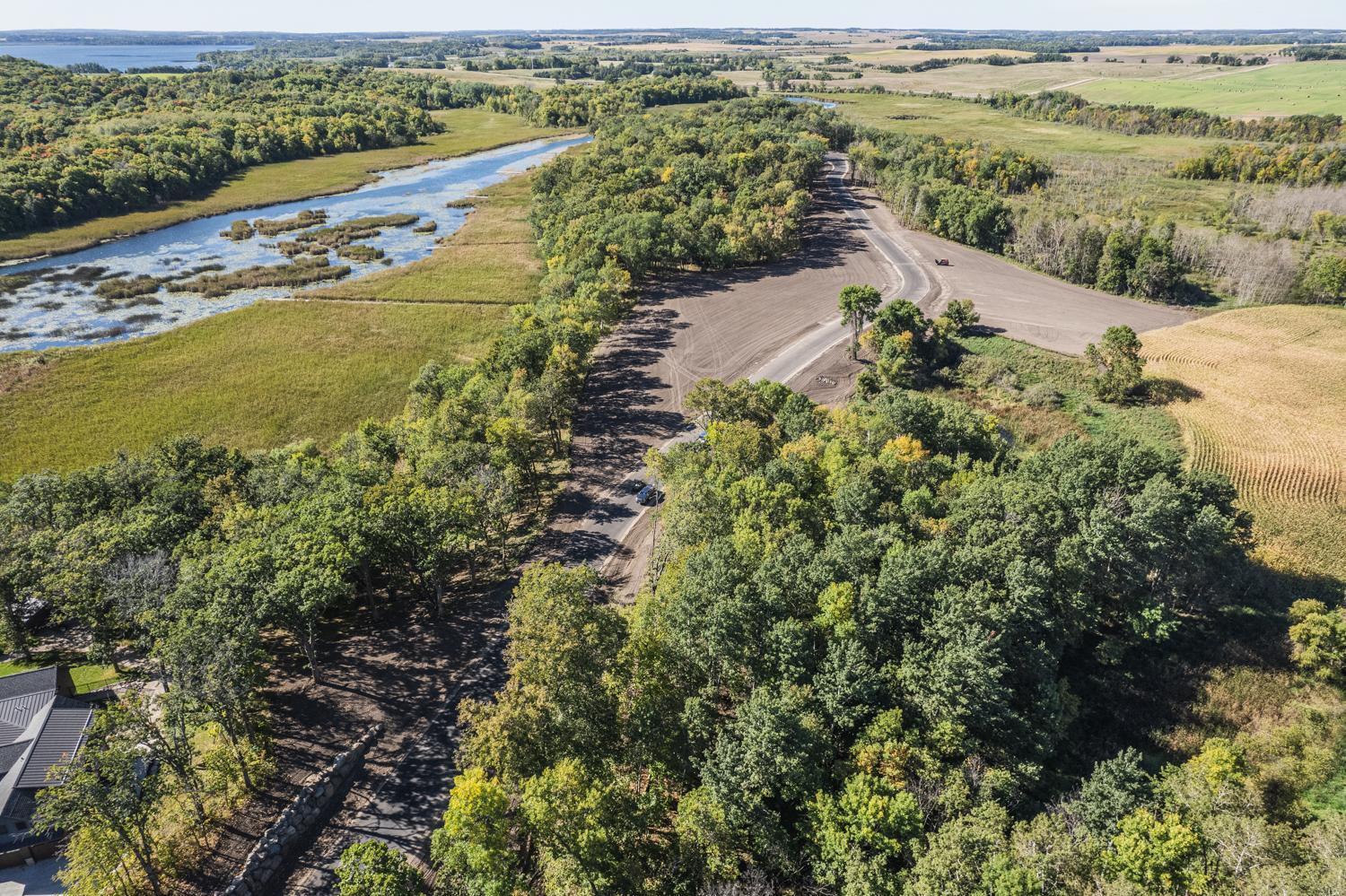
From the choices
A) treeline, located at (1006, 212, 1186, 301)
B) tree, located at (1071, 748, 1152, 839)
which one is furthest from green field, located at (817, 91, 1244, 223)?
tree, located at (1071, 748, 1152, 839)

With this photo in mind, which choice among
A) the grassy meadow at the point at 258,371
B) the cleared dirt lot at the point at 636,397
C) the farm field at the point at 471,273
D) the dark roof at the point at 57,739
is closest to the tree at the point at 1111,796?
the cleared dirt lot at the point at 636,397

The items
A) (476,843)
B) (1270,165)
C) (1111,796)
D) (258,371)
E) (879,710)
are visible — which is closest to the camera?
(476,843)

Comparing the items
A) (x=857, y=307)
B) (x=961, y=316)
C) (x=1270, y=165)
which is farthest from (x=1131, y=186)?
(x=857, y=307)

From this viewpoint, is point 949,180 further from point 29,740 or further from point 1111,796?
point 29,740

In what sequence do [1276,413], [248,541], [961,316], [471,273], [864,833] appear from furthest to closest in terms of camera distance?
[471,273], [961,316], [1276,413], [248,541], [864,833]

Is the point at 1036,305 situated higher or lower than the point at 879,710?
higher

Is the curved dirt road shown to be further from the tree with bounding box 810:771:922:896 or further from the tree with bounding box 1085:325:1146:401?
the tree with bounding box 810:771:922:896
